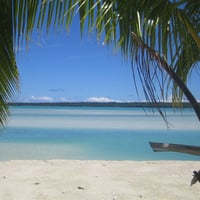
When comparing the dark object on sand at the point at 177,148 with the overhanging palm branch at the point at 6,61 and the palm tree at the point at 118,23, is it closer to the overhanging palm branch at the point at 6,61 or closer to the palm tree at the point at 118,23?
the palm tree at the point at 118,23

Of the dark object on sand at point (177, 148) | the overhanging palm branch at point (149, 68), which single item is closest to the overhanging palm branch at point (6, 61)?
the overhanging palm branch at point (149, 68)

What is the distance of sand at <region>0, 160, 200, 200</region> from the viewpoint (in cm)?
409

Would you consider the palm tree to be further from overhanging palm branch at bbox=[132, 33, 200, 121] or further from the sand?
the sand

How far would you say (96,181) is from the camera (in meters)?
4.77

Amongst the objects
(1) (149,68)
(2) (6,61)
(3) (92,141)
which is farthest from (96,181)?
(3) (92,141)

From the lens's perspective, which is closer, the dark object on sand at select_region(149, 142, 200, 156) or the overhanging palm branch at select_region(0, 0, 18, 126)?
the dark object on sand at select_region(149, 142, 200, 156)

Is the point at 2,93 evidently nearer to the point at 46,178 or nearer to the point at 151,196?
the point at 151,196

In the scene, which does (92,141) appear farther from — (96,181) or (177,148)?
(177,148)

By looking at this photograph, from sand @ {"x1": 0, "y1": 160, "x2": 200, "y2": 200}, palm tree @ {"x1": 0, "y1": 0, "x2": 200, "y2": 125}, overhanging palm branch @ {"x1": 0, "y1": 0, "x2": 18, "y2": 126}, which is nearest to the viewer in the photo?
palm tree @ {"x1": 0, "y1": 0, "x2": 200, "y2": 125}

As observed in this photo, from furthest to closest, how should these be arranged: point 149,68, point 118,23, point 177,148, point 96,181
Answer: point 96,181 < point 118,23 < point 149,68 < point 177,148

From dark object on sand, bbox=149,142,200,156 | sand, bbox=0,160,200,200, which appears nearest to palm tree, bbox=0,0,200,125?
dark object on sand, bbox=149,142,200,156

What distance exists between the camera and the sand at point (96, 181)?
13.4 feet

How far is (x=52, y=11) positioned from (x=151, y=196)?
3033mm

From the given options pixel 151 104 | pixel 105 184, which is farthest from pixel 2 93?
pixel 105 184
